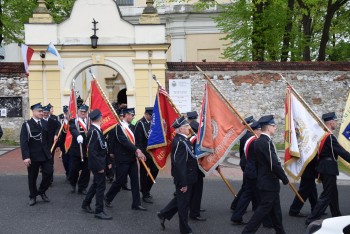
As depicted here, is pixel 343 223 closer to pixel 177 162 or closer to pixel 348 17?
pixel 177 162

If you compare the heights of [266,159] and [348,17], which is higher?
[348,17]

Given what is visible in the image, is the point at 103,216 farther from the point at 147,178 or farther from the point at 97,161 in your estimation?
the point at 147,178

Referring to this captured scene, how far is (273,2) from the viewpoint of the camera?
21797mm

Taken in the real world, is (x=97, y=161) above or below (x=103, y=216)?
above

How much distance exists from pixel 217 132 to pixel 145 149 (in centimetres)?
231

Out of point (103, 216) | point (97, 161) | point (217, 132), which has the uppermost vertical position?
point (217, 132)

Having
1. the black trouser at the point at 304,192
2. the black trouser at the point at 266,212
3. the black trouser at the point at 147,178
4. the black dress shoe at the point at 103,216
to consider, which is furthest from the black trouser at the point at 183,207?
the black trouser at the point at 147,178

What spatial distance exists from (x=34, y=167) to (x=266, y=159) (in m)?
4.85

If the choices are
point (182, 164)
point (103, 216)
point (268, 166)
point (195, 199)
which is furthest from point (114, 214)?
point (268, 166)

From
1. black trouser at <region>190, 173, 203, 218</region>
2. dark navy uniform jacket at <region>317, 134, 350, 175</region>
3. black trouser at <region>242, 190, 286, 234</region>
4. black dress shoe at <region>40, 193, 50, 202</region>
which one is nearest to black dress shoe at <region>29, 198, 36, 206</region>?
black dress shoe at <region>40, 193, 50, 202</region>

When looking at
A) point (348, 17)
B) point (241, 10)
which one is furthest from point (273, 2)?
point (348, 17)

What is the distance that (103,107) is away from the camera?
10484 millimetres

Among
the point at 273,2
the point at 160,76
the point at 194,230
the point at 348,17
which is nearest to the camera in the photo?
the point at 194,230

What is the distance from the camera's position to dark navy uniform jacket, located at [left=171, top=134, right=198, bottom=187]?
7.94 metres
